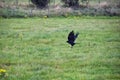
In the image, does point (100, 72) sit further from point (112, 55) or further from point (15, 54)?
point (15, 54)

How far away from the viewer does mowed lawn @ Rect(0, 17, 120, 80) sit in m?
9.52

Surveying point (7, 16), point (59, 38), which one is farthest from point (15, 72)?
point (7, 16)

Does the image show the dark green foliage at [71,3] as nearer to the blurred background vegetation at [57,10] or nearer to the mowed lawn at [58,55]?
the blurred background vegetation at [57,10]

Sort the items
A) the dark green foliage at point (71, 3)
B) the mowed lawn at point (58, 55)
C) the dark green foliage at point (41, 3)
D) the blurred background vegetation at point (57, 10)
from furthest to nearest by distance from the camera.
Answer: the dark green foliage at point (71, 3), the dark green foliage at point (41, 3), the blurred background vegetation at point (57, 10), the mowed lawn at point (58, 55)

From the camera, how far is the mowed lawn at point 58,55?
31.2ft

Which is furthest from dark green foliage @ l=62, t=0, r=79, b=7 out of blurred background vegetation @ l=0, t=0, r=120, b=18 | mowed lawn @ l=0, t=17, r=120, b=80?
mowed lawn @ l=0, t=17, r=120, b=80

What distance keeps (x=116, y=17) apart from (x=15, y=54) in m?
15.4

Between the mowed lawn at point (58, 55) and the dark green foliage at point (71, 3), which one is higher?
the mowed lawn at point (58, 55)

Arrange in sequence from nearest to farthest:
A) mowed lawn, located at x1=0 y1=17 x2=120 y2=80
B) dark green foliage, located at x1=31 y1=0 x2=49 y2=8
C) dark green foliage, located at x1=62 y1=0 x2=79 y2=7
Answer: mowed lawn, located at x1=0 y1=17 x2=120 y2=80
dark green foliage, located at x1=31 y1=0 x2=49 y2=8
dark green foliage, located at x1=62 y1=0 x2=79 y2=7

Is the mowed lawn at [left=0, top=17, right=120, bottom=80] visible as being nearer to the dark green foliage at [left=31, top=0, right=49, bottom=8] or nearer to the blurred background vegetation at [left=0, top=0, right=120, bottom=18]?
the blurred background vegetation at [left=0, top=0, right=120, bottom=18]

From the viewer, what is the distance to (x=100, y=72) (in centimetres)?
978

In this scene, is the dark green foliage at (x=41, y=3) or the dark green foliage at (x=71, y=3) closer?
the dark green foliage at (x=41, y=3)

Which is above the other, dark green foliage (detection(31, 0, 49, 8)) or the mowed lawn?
the mowed lawn

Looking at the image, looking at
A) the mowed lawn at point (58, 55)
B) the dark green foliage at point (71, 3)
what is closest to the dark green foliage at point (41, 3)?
the dark green foliage at point (71, 3)
